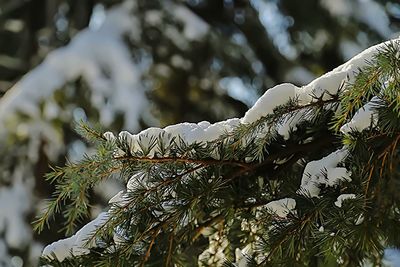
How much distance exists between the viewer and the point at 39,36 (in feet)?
15.4

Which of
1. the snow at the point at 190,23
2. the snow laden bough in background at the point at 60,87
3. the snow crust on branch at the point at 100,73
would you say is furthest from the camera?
the snow at the point at 190,23

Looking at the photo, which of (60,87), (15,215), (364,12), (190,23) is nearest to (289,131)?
(60,87)

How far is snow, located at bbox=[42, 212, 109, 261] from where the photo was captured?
114cm

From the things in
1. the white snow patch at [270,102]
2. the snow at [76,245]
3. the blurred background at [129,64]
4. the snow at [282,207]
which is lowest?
the blurred background at [129,64]

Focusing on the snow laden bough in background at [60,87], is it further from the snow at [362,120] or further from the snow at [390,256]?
the snow at [362,120]

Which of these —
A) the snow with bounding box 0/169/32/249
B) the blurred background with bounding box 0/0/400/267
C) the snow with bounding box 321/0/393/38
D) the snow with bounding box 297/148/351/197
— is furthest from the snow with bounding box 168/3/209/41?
the snow with bounding box 297/148/351/197

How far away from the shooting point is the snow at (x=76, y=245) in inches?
45.1

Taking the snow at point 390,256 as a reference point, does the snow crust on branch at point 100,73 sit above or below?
below

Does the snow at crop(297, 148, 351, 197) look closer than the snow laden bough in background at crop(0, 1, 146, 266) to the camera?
Yes

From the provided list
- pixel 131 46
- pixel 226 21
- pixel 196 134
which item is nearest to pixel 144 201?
pixel 196 134

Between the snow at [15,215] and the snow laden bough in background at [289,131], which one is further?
the snow at [15,215]

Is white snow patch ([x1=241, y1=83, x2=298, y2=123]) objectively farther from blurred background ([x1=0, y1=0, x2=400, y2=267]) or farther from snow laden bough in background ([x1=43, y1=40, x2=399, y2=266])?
blurred background ([x1=0, y1=0, x2=400, y2=267])

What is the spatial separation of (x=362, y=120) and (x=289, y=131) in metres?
0.16

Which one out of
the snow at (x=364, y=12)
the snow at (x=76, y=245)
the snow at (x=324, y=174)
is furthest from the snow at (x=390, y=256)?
the snow at (x=364, y=12)
